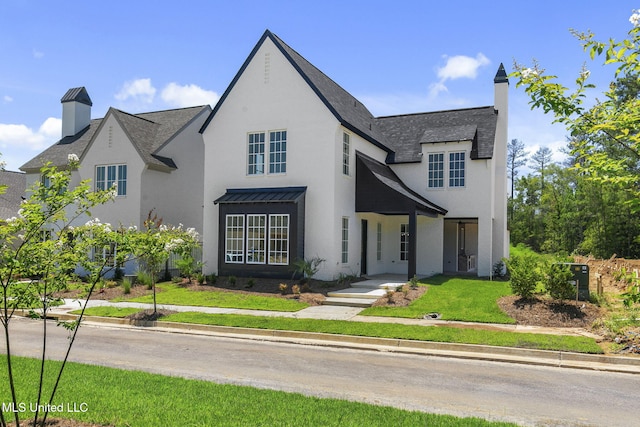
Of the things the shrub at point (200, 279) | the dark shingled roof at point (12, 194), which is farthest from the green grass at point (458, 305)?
the dark shingled roof at point (12, 194)

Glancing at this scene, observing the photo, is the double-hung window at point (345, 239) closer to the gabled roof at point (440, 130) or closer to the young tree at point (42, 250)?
the gabled roof at point (440, 130)

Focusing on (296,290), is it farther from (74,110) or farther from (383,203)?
(74,110)

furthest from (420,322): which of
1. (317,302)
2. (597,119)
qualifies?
(597,119)

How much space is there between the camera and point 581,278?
14.9m

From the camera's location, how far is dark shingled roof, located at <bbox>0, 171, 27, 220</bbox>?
33.0 meters

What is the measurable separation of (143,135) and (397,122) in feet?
47.4

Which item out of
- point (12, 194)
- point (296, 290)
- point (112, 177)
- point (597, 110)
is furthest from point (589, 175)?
point (12, 194)

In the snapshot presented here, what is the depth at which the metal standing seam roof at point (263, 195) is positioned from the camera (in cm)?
2042

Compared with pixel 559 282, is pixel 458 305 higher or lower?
lower

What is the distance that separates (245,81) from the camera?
73.0 ft

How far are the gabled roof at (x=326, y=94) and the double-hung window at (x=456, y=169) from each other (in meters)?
3.40

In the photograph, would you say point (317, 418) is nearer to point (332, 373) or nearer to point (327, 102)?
point (332, 373)

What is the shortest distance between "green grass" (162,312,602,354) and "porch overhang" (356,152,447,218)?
851cm

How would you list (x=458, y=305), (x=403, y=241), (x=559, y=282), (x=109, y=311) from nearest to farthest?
(x=559, y=282)
(x=458, y=305)
(x=109, y=311)
(x=403, y=241)
